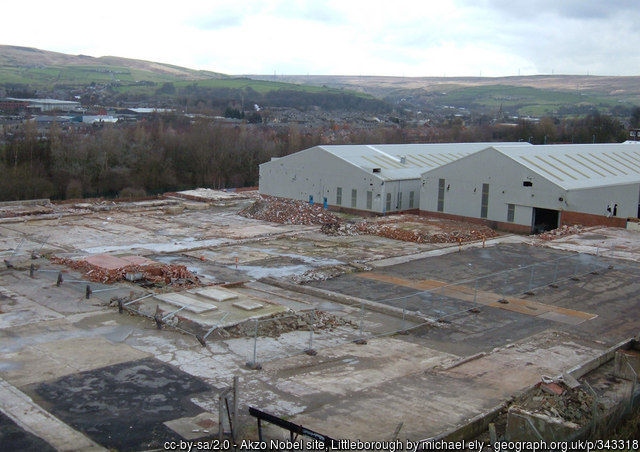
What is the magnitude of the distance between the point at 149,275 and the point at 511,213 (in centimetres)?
2332

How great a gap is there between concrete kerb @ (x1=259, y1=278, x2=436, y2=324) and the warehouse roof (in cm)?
2015

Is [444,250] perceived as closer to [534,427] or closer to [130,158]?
[534,427]

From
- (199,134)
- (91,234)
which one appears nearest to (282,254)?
(91,234)

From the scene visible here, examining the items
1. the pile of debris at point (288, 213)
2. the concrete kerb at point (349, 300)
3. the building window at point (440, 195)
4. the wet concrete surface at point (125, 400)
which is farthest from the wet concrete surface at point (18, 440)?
the building window at point (440, 195)

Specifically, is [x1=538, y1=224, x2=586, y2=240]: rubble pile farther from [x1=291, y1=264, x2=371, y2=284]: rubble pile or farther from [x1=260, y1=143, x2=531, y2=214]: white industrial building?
[x1=291, y1=264, x2=371, y2=284]: rubble pile

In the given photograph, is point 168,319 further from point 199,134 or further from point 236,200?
point 199,134

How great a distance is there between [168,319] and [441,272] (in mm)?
13203

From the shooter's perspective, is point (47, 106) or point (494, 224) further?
point (47, 106)

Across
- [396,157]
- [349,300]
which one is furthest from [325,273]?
[396,157]

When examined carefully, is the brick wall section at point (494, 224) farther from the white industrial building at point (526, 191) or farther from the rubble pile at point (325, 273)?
the rubble pile at point (325, 273)

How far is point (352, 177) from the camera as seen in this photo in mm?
45969

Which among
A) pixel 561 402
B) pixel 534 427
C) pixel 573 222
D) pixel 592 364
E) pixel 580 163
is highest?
pixel 580 163

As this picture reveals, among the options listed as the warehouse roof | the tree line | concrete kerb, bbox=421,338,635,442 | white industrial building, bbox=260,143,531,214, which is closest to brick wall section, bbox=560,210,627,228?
the warehouse roof

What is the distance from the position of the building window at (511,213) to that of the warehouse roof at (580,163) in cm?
244
